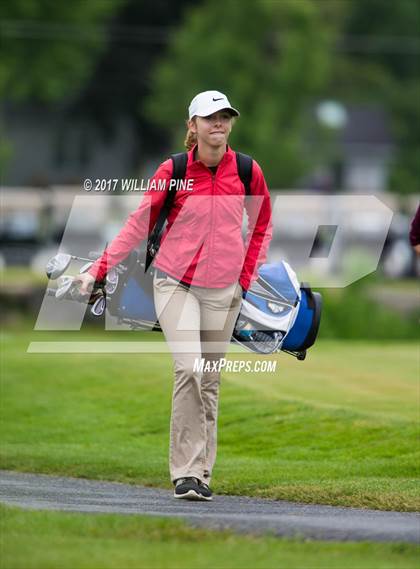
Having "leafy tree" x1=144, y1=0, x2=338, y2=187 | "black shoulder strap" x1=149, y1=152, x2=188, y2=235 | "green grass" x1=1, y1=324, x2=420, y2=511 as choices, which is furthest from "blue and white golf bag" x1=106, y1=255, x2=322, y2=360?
"leafy tree" x1=144, y1=0, x2=338, y2=187

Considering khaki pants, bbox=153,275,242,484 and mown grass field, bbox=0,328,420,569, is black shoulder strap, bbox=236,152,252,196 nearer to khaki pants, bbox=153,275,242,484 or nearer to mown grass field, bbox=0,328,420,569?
khaki pants, bbox=153,275,242,484

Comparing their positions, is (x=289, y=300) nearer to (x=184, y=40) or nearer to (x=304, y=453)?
(x=304, y=453)

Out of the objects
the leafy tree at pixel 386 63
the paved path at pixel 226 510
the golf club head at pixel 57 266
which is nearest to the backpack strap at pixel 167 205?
the golf club head at pixel 57 266

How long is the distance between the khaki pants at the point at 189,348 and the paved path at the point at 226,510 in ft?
0.92

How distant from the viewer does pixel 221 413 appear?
14.2 m

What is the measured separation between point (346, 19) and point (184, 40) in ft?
83.8

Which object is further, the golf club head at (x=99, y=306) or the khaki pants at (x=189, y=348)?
the golf club head at (x=99, y=306)

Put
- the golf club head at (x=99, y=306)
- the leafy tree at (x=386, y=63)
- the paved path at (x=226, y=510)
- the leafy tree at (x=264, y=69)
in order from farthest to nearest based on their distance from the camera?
the leafy tree at (x=386, y=63) → the leafy tree at (x=264, y=69) → the golf club head at (x=99, y=306) → the paved path at (x=226, y=510)

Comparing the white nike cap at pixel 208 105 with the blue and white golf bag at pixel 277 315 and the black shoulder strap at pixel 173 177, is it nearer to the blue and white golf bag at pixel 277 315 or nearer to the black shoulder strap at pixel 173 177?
the black shoulder strap at pixel 173 177

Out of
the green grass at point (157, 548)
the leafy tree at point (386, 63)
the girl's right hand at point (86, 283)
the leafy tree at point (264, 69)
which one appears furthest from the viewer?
the leafy tree at point (386, 63)

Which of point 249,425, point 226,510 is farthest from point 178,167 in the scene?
point 249,425

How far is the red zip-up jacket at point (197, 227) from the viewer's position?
976 cm

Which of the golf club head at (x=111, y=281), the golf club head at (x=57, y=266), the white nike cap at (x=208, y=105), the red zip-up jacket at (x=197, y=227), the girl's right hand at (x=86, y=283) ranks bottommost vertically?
the golf club head at (x=111, y=281)

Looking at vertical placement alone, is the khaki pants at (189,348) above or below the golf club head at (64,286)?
below
